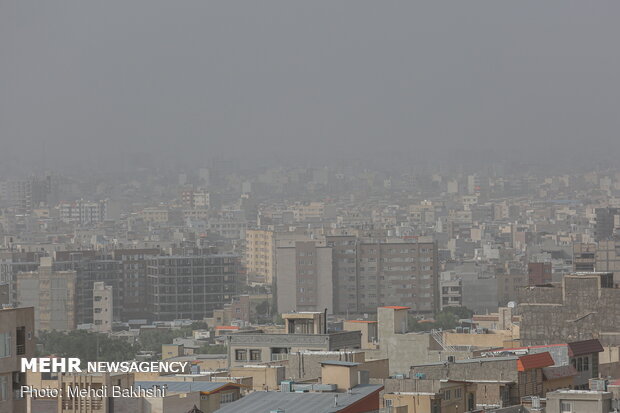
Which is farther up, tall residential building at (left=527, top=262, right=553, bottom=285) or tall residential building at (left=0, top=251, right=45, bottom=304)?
tall residential building at (left=0, top=251, right=45, bottom=304)

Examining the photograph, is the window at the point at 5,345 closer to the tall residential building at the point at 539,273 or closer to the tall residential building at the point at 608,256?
the tall residential building at the point at 608,256

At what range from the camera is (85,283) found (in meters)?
119

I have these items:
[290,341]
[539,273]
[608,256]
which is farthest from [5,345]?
[539,273]

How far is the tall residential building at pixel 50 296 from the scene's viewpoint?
103 m

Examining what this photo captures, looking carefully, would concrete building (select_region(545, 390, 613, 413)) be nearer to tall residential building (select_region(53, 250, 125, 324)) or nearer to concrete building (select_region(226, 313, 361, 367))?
concrete building (select_region(226, 313, 361, 367))

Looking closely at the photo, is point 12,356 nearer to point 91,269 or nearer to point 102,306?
point 102,306

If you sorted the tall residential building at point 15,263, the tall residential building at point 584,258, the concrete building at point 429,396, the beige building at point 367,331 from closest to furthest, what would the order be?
the concrete building at point 429,396
the beige building at point 367,331
the tall residential building at point 584,258
the tall residential building at point 15,263

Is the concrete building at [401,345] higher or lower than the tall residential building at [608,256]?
lower

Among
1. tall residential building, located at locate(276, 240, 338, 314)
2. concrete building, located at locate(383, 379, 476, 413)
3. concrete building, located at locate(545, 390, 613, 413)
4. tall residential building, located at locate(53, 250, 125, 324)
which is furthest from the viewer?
tall residential building, located at locate(53, 250, 125, 324)

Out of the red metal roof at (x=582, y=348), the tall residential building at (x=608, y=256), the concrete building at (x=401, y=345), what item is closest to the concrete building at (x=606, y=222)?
the tall residential building at (x=608, y=256)

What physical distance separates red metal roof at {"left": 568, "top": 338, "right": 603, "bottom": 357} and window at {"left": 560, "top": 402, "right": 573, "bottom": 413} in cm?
594

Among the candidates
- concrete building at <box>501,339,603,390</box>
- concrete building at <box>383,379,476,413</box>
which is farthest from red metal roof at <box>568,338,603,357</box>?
concrete building at <box>383,379,476,413</box>

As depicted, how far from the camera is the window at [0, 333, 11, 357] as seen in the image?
653 inches

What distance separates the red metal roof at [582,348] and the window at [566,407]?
594 centimetres
